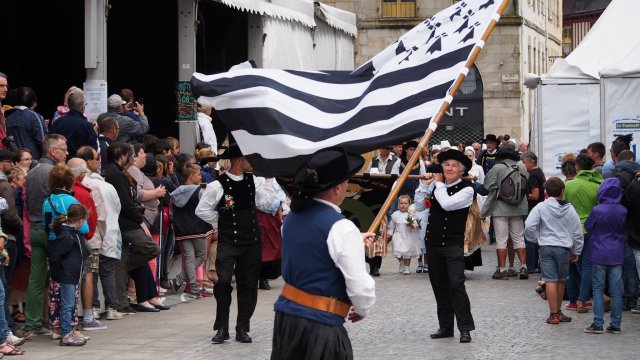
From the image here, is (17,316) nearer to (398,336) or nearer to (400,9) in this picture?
(398,336)

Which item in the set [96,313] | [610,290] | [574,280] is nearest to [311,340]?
[610,290]

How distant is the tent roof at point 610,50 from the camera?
19.0 meters

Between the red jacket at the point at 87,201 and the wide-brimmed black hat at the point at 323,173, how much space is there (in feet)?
19.6

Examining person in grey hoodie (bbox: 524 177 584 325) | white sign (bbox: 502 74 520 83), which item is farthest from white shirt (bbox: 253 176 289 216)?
white sign (bbox: 502 74 520 83)

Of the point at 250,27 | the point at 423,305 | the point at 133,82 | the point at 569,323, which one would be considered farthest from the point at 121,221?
the point at 133,82

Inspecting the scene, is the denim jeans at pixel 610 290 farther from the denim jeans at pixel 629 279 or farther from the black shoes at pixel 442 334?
the black shoes at pixel 442 334

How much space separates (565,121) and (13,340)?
11.1 metres

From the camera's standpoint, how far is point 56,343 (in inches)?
471

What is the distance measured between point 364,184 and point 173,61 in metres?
14.9

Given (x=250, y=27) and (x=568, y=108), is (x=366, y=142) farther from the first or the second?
(x=250, y=27)

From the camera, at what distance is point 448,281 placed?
12266 mm

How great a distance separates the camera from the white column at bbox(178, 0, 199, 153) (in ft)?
63.4

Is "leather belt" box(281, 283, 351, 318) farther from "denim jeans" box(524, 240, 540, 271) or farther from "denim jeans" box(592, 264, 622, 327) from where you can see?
"denim jeans" box(524, 240, 540, 271)

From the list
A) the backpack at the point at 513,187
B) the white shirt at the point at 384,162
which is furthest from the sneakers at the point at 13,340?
the white shirt at the point at 384,162
